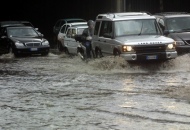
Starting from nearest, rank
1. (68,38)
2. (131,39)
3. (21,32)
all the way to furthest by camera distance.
Answer: 1. (131,39)
2. (68,38)
3. (21,32)

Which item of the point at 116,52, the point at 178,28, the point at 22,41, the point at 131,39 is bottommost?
the point at 22,41

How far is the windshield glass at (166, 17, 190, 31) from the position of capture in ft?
61.1

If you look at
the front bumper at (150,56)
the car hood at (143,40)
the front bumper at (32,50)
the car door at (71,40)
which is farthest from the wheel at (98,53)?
the front bumper at (32,50)

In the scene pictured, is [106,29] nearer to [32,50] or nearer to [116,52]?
[116,52]

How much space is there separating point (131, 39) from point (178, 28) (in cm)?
379

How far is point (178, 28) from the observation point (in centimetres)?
1864

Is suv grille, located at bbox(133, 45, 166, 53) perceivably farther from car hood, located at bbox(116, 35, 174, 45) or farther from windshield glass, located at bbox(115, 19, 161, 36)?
windshield glass, located at bbox(115, 19, 161, 36)

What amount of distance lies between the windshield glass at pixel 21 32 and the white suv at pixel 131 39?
25.7 feet

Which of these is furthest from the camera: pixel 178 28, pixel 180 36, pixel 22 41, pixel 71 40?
pixel 22 41

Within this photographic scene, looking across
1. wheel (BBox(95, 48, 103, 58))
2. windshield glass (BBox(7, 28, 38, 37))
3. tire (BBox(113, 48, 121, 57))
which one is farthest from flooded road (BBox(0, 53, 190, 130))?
windshield glass (BBox(7, 28, 38, 37))

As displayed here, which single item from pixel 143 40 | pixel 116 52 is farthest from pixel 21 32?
pixel 143 40

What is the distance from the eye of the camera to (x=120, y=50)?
15359mm

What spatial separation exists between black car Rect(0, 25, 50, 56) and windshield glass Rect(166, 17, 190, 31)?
768cm

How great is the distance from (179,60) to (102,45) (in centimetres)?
271
